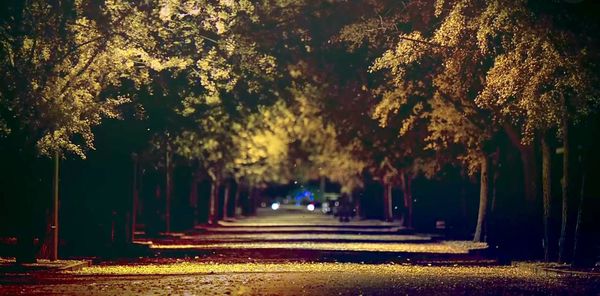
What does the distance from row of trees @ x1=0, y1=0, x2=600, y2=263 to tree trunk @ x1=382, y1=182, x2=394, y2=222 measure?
3880cm

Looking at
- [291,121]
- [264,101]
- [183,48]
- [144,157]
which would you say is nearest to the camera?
[183,48]

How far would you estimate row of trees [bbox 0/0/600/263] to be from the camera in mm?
25531

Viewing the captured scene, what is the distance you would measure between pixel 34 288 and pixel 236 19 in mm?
12464

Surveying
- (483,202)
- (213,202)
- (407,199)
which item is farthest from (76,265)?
(213,202)

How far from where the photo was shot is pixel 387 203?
291ft

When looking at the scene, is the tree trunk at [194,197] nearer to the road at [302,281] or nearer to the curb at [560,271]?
the road at [302,281]

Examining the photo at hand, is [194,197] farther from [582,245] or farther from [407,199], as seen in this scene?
[582,245]

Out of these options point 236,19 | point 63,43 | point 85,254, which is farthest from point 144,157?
point 63,43

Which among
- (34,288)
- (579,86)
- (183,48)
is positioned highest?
(183,48)

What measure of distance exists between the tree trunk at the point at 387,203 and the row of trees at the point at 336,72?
3880cm

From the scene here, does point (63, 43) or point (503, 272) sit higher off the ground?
point (63, 43)

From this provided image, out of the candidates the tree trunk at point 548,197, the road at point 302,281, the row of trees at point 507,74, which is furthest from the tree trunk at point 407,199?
the road at point 302,281

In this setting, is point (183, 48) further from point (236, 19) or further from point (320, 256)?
point (320, 256)

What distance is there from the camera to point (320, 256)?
3550 cm
